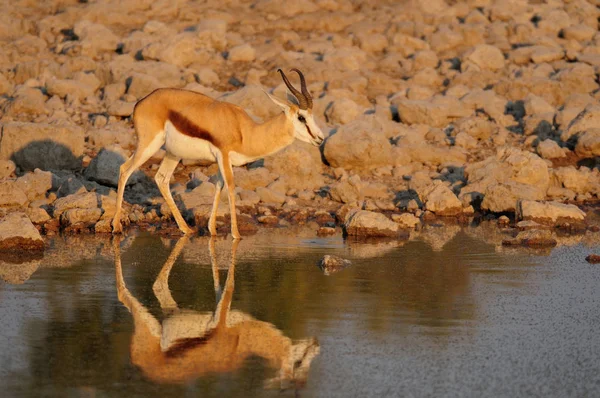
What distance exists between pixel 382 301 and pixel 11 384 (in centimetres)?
384

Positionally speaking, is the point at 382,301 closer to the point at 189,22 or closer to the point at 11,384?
the point at 11,384

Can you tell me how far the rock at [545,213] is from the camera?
14609 mm

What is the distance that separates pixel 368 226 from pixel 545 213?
2.74m

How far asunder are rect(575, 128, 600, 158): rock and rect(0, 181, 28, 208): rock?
9.59 metres

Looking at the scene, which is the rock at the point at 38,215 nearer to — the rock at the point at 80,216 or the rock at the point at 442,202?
the rock at the point at 80,216

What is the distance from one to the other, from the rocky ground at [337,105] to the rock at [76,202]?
0.03 metres

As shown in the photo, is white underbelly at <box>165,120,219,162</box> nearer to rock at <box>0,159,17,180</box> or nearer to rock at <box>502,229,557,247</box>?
rock at <box>0,159,17,180</box>

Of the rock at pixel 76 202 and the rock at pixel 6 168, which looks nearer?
the rock at pixel 76 202

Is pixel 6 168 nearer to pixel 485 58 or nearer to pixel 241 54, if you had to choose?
pixel 241 54

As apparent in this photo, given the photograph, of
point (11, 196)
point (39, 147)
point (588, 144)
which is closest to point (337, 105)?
point (588, 144)

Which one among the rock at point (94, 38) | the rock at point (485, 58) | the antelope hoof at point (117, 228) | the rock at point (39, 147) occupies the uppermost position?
the rock at point (94, 38)

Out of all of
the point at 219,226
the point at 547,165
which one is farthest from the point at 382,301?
the point at 547,165

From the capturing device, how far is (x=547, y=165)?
17.7 metres

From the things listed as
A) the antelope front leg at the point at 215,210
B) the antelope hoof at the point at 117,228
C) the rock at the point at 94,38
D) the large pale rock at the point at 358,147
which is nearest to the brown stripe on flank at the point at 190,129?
the antelope front leg at the point at 215,210
